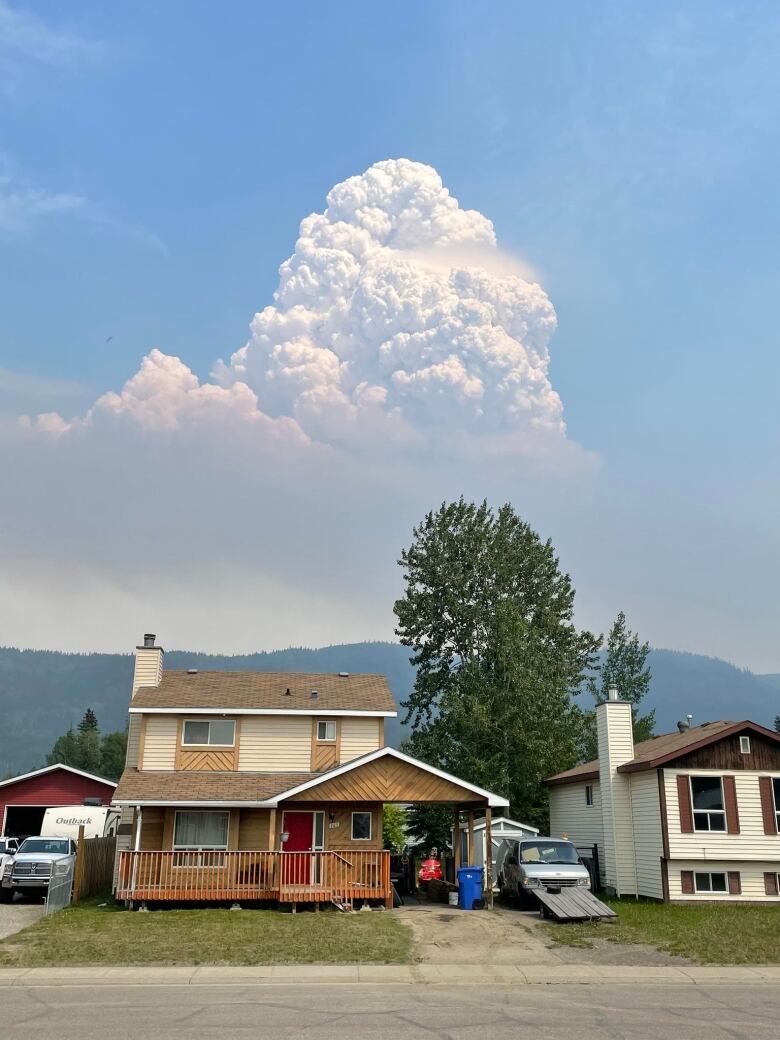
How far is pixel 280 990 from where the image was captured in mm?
14641

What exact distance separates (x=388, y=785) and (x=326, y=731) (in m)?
5.37

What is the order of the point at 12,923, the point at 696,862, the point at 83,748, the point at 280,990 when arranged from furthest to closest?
the point at 83,748 < the point at 696,862 < the point at 12,923 < the point at 280,990

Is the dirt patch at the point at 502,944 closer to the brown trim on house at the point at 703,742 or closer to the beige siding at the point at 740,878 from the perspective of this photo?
the beige siding at the point at 740,878

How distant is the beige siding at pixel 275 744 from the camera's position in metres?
31.4

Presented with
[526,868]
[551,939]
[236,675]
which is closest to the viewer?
[551,939]

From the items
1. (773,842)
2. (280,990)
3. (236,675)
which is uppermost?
(236,675)

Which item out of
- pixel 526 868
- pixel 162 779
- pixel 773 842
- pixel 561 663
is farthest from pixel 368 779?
pixel 561 663

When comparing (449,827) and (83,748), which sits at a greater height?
(83,748)

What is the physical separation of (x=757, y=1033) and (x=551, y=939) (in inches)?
351

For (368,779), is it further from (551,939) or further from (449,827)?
(449,827)

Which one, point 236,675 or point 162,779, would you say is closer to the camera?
point 162,779

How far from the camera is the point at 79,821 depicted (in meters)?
36.0

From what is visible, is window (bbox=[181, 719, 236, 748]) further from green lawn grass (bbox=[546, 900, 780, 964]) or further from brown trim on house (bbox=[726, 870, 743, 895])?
brown trim on house (bbox=[726, 870, 743, 895])

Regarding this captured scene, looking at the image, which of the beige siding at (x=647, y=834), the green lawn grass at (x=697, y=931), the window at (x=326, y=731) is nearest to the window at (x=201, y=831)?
the window at (x=326, y=731)
